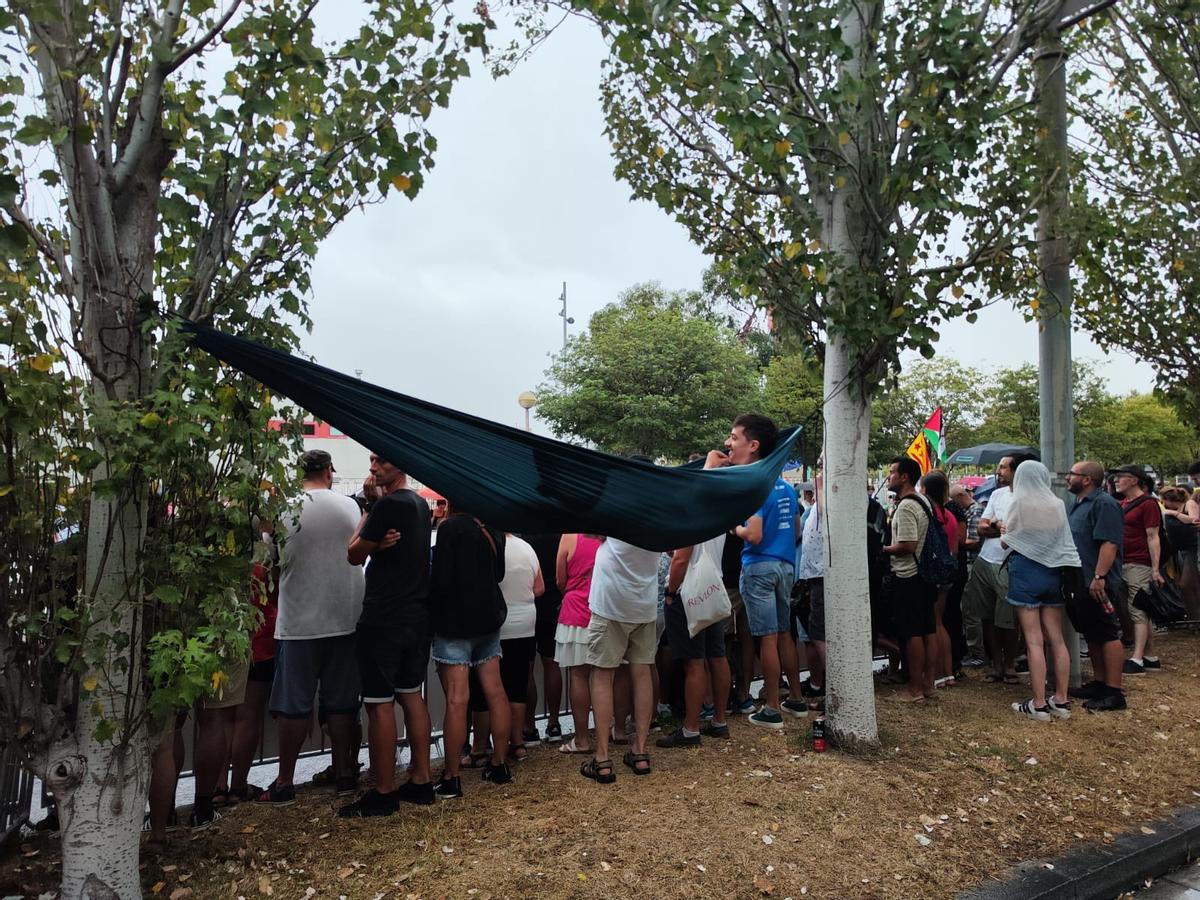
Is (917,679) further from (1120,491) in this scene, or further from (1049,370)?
(1120,491)

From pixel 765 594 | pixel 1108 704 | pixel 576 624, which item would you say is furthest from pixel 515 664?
pixel 1108 704

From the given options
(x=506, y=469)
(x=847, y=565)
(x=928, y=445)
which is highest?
(x=928, y=445)

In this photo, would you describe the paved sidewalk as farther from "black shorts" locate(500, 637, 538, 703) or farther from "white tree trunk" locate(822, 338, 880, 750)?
"black shorts" locate(500, 637, 538, 703)

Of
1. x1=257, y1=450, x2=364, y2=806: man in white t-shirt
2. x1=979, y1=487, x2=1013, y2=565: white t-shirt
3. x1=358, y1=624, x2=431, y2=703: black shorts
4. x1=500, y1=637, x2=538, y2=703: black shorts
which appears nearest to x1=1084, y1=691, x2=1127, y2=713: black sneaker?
x1=979, y1=487, x2=1013, y2=565: white t-shirt

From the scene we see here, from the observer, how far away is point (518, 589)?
496 cm

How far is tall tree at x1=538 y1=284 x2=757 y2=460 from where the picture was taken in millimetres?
32166

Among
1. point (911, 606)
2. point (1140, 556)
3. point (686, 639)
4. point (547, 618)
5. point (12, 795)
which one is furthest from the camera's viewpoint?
point (1140, 556)

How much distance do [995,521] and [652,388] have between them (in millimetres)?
26050

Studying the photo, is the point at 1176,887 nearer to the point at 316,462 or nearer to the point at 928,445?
the point at 316,462

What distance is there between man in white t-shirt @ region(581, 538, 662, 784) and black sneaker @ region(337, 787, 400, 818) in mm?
1095

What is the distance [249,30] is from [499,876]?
339cm

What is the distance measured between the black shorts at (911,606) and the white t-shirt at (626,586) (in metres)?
2.35

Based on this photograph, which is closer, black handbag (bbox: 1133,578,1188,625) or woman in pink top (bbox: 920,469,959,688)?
woman in pink top (bbox: 920,469,959,688)

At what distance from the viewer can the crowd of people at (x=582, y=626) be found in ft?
13.9
